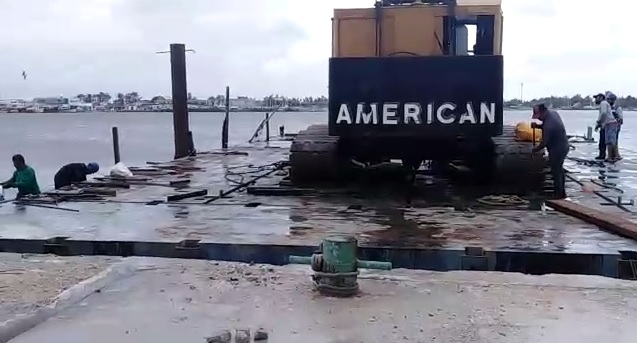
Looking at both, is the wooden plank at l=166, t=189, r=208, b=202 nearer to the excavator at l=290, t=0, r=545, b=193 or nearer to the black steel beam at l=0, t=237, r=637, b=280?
the excavator at l=290, t=0, r=545, b=193

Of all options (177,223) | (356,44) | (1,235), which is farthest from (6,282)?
(356,44)

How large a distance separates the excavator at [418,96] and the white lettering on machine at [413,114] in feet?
0.04

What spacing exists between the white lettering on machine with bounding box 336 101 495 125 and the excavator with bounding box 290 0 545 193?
12mm

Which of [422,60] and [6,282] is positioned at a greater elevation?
[422,60]

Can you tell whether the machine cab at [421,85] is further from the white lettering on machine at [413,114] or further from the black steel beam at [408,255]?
the black steel beam at [408,255]

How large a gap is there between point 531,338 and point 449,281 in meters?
1.12

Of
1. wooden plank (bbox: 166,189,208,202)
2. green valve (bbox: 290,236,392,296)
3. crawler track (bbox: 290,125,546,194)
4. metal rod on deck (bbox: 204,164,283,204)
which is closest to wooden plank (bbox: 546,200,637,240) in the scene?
crawler track (bbox: 290,125,546,194)

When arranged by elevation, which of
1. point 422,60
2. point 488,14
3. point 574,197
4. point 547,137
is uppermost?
point 488,14

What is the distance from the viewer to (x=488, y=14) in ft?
32.9

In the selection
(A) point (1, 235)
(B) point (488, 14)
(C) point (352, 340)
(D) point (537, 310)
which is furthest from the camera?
(B) point (488, 14)

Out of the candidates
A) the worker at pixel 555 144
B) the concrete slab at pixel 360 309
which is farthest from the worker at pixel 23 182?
the worker at pixel 555 144

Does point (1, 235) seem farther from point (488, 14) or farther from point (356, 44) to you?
point (488, 14)

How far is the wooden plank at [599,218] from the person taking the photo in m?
6.49

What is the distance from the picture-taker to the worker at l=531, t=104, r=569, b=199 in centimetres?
904
